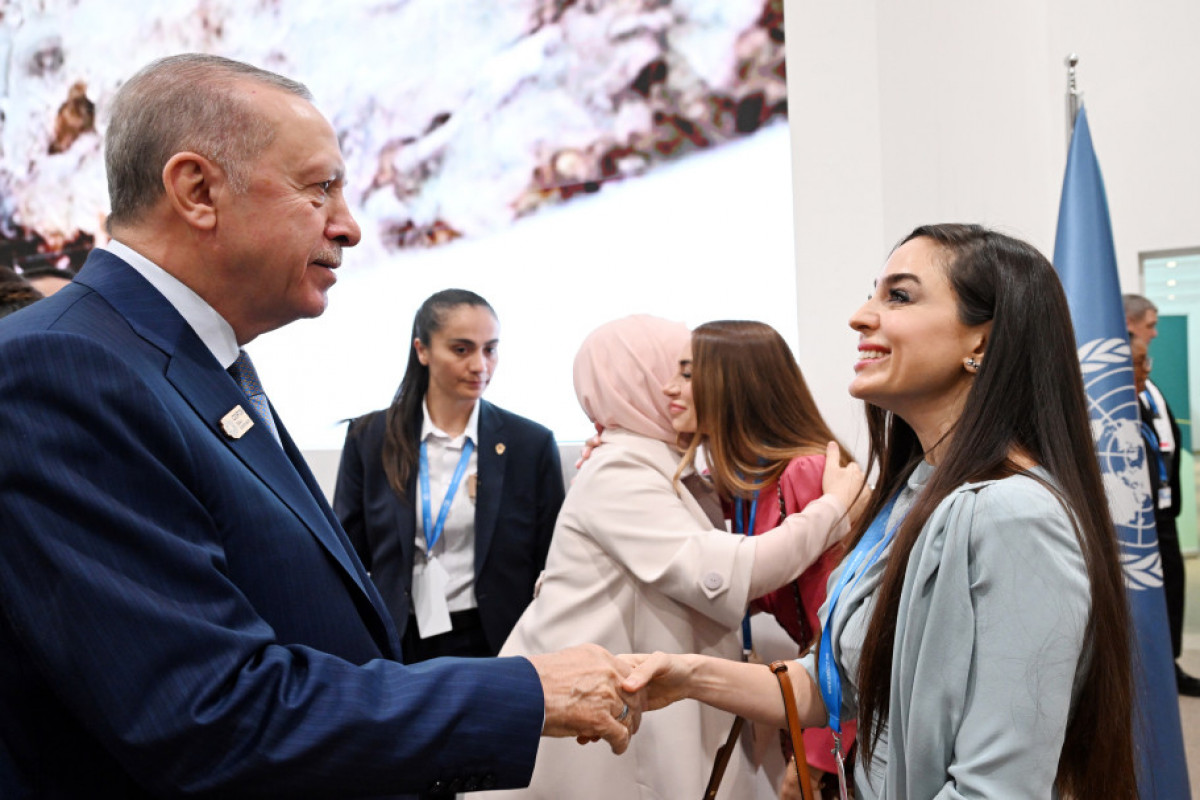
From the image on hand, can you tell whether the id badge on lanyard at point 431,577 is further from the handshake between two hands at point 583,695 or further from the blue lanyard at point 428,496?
the handshake between two hands at point 583,695

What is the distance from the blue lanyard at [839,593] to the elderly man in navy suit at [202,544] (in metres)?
0.46

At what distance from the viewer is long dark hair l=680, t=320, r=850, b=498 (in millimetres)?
2908

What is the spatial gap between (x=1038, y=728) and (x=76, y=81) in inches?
276

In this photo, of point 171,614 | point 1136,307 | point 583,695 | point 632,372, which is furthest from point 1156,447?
point 171,614

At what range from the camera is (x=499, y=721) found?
4.28ft

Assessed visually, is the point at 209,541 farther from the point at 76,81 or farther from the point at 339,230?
the point at 76,81

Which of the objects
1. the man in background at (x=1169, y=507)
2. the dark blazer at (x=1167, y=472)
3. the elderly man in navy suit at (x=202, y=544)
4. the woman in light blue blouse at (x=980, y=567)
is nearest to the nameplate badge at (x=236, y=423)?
the elderly man in navy suit at (x=202, y=544)

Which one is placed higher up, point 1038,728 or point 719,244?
point 719,244

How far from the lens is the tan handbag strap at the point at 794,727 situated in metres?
1.88

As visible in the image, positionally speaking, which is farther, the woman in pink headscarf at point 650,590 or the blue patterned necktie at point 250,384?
the woman in pink headscarf at point 650,590

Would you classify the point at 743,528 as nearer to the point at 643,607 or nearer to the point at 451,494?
the point at 643,607

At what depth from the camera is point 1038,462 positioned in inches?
63.0

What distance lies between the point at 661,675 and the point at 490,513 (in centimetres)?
184

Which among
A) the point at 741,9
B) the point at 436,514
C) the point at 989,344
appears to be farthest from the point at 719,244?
the point at 989,344
